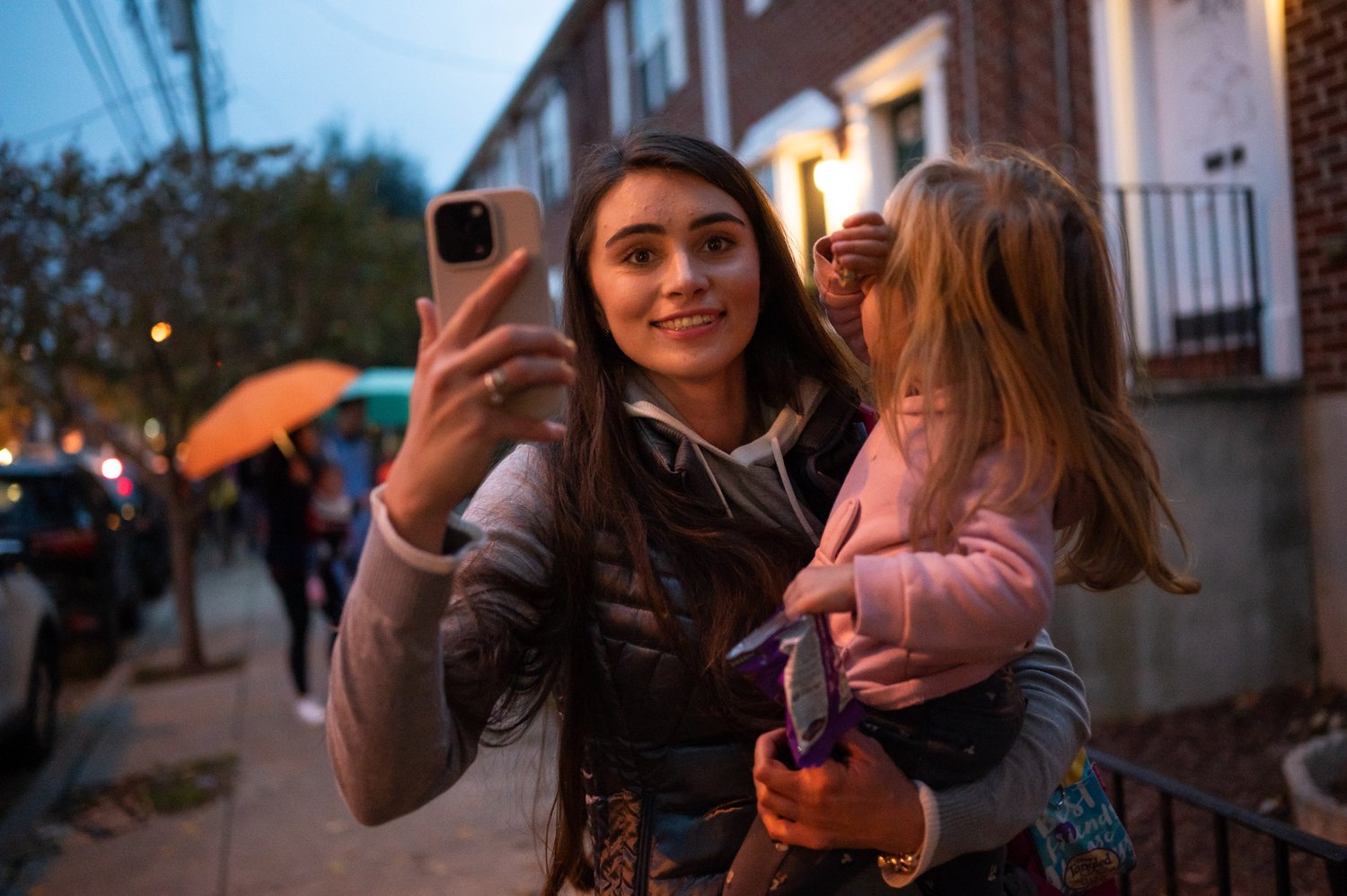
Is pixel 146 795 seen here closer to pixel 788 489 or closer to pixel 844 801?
pixel 788 489

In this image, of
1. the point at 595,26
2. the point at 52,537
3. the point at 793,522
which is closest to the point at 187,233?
the point at 52,537

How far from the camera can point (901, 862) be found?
5.13ft

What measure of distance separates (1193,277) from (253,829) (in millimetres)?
5952

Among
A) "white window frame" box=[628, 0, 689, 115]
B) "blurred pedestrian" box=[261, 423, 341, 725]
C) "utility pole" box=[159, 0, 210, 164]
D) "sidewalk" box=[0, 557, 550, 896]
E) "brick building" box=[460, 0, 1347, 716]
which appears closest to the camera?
"sidewalk" box=[0, 557, 550, 896]

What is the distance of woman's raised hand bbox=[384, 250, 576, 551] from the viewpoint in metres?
1.18

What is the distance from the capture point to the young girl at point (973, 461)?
1377mm

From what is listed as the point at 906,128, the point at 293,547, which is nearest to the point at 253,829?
the point at 293,547

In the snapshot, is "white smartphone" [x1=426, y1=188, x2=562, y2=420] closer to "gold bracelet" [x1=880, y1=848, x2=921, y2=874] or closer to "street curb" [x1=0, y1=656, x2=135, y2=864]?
"gold bracelet" [x1=880, y1=848, x2=921, y2=874]

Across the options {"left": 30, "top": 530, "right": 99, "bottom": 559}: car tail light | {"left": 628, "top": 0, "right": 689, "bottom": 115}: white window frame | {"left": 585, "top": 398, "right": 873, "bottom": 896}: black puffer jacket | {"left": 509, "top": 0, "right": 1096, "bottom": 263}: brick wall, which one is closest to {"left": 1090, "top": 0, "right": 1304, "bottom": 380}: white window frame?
{"left": 509, "top": 0, "right": 1096, "bottom": 263}: brick wall

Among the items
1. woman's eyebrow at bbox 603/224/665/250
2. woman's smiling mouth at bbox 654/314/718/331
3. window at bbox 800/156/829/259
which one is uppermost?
window at bbox 800/156/829/259

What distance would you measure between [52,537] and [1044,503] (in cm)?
1024

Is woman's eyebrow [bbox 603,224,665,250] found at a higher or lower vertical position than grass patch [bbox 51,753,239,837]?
higher

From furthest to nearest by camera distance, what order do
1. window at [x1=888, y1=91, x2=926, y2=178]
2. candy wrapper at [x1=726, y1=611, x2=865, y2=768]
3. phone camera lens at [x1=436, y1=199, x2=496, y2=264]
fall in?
window at [x1=888, y1=91, x2=926, y2=178] → candy wrapper at [x1=726, y1=611, x2=865, y2=768] → phone camera lens at [x1=436, y1=199, x2=496, y2=264]

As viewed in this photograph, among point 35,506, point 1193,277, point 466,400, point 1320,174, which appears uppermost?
point 1320,174
